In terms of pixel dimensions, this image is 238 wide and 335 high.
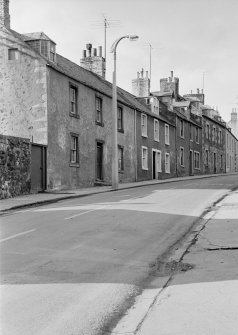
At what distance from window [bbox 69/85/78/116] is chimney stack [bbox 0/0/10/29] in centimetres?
463

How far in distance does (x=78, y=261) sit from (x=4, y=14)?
20110mm

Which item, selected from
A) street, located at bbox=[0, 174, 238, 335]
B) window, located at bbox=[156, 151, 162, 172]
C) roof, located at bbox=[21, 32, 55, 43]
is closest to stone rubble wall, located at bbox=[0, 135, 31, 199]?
street, located at bbox=[0, 174, 238, 335]

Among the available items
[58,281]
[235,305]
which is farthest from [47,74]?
[235,305]

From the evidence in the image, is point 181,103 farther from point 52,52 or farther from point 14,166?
point 14,166

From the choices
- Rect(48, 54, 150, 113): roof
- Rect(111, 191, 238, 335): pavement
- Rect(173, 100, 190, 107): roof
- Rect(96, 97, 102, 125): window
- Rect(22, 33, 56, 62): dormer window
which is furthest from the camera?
Rect(173, 100, 190, 107): roof

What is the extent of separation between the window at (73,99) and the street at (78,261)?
42.2 ft

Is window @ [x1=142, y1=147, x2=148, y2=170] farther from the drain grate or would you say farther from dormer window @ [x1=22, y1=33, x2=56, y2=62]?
the drain grate

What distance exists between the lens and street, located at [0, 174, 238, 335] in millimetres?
4852

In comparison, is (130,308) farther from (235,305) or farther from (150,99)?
(150,99)

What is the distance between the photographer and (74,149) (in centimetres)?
2620

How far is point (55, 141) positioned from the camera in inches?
942

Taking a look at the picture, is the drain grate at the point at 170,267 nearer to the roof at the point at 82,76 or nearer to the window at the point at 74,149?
the roof at the point at 82,76

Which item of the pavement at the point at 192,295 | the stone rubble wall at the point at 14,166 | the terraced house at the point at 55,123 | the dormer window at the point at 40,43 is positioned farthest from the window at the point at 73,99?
the pavement at the point at 192,295

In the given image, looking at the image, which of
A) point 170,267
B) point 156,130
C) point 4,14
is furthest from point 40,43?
point 170,267
